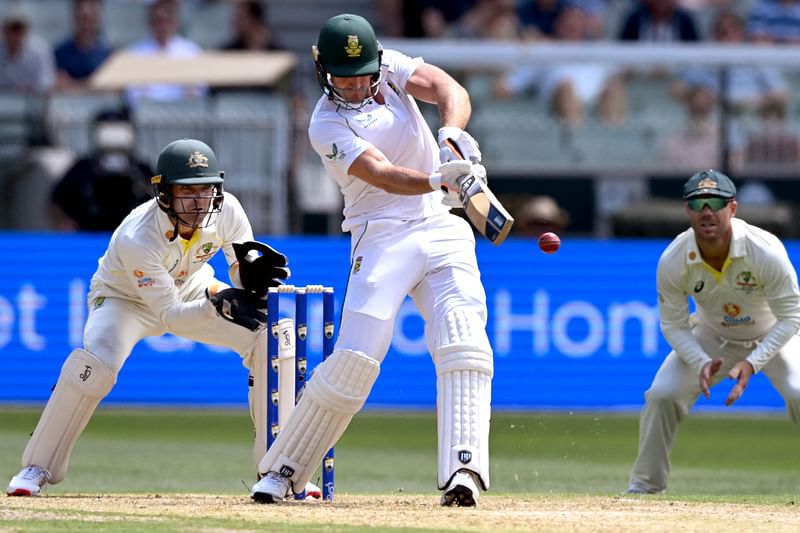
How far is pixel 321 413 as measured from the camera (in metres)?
6.41

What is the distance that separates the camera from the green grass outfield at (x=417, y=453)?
333 inches

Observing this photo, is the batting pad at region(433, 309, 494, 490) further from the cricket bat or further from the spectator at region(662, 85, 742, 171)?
the spectator at region(662, 85, 742, 171)

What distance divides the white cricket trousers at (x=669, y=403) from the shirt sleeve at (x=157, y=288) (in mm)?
2332

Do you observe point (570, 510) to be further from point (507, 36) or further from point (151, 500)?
point (507, 36)

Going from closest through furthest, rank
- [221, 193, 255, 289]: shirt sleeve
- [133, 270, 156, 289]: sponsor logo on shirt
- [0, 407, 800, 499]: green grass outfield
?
[133, 270, 156, 289]: sponsor logo on shirt, [221, 193, 255, 289]: shirt sleeve, [0, 407, 800, 499]: green grass outfield

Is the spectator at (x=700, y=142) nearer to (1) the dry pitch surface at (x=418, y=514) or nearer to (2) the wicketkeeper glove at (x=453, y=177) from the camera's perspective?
(1) the dry pitch surface at (x=418, y=514)

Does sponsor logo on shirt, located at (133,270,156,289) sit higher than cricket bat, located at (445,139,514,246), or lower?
lower

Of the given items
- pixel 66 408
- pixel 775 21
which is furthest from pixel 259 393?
pixel 775 21

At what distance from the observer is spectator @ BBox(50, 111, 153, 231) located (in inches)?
524

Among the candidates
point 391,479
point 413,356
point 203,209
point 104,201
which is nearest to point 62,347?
point 104,201

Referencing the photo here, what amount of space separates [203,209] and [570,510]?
221 cm

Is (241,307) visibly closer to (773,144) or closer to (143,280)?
(143,280)

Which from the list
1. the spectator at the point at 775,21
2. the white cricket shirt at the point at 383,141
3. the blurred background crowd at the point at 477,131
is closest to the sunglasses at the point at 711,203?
the white cricket shirt at the point at 383,141

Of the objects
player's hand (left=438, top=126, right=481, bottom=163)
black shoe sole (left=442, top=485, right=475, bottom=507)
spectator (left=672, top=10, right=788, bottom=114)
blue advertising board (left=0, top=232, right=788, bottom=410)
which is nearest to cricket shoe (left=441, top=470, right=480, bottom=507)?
black shoe sole (left=442, top=485, right=475, bottom=507)
